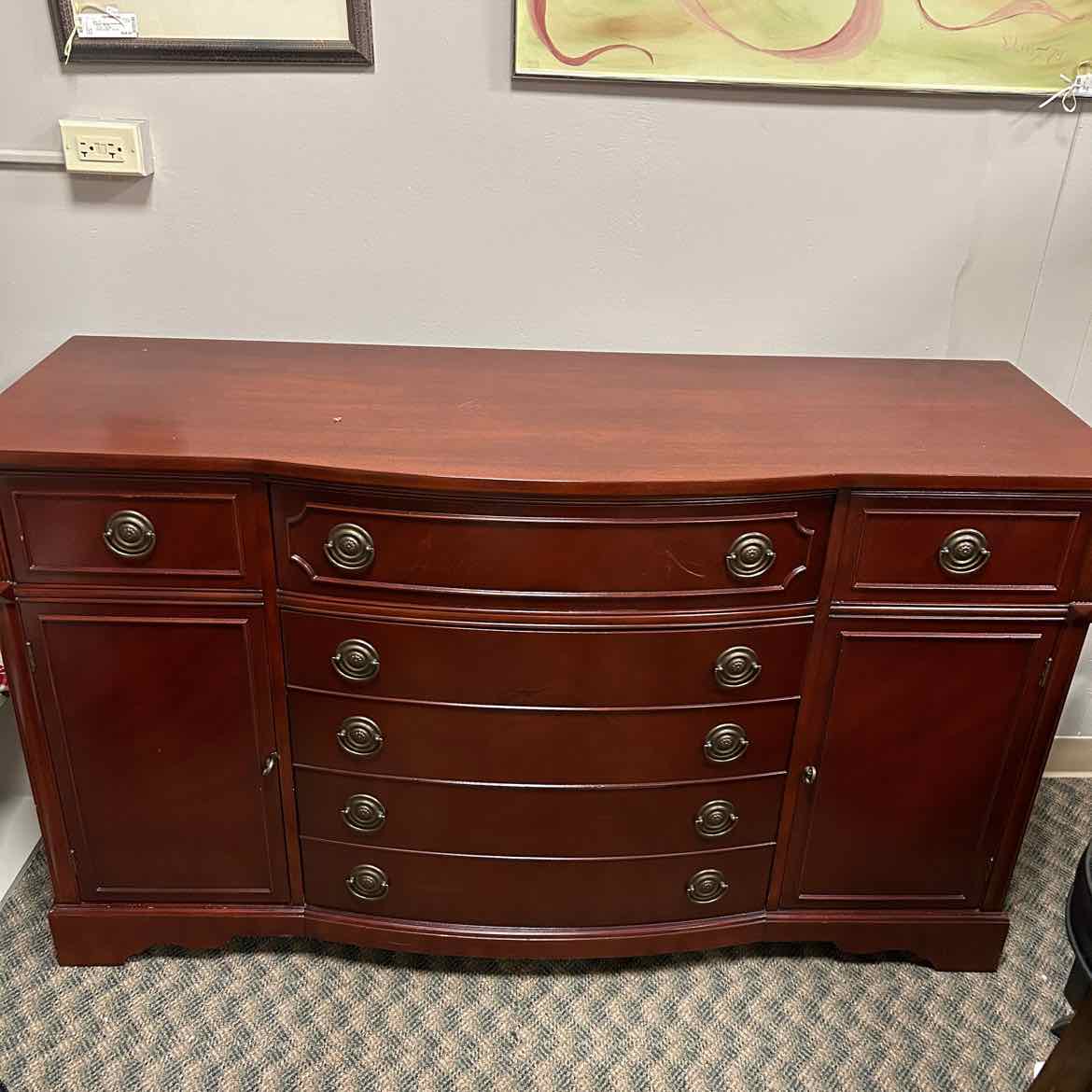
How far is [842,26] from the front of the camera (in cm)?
158

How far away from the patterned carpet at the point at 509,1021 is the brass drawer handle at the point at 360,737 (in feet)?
1.54

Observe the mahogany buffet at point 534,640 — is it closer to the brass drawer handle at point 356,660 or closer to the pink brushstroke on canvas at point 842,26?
the brass drawer handle at point 356,660

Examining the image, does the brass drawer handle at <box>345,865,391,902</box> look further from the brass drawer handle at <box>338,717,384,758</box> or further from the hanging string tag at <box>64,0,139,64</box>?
the hanging string tag at <box>64,0,139,64</box>

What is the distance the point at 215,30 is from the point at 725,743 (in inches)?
52.2

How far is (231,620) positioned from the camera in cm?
148

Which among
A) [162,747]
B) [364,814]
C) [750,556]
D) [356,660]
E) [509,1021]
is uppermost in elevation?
[750,556]

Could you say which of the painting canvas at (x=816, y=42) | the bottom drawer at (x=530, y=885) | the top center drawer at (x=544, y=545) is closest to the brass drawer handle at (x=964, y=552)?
the top center drawer at (x=544, y=545)

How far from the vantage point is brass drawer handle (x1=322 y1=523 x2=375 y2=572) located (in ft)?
4.55

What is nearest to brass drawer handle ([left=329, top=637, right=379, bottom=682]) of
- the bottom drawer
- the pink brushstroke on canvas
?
the bottom drawer

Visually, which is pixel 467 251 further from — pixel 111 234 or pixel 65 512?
pixel 65 512

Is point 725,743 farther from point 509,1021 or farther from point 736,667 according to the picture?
point 509,1021

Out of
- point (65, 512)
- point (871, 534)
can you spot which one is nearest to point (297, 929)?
point (65, 512)

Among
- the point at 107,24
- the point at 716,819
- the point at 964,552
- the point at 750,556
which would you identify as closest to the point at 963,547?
the point at 964,552

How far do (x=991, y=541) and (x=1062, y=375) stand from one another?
591 millimetres
